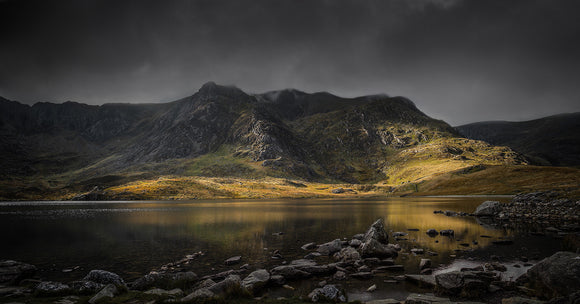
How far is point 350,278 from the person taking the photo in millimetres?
25516

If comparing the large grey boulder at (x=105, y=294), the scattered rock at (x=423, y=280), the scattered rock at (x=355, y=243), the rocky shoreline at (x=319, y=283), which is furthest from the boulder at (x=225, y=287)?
the scattered rock at (x=355, y=243)

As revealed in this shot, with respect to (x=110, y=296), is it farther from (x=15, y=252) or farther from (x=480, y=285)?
(x=15, y=252)

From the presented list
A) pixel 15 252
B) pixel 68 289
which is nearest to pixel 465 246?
pixel 68 289

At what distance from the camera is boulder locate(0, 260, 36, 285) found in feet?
76.0

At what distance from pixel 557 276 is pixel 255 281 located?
21.3 m

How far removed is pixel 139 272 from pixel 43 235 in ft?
128

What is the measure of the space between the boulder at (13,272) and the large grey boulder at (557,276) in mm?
41162

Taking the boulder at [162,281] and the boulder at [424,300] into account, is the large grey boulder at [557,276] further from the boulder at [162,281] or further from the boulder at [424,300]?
the boulder at [162,281]

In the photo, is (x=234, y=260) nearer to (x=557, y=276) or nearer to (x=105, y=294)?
(x=105, y=294)

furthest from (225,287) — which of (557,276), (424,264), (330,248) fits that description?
(557,276)

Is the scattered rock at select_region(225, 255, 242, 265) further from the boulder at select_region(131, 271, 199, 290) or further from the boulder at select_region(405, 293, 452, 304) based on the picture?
the boulder at select_region(405, 293, 452, 304)

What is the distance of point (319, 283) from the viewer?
2323cm

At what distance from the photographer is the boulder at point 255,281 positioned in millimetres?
21434

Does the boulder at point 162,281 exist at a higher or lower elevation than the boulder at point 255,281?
higher
